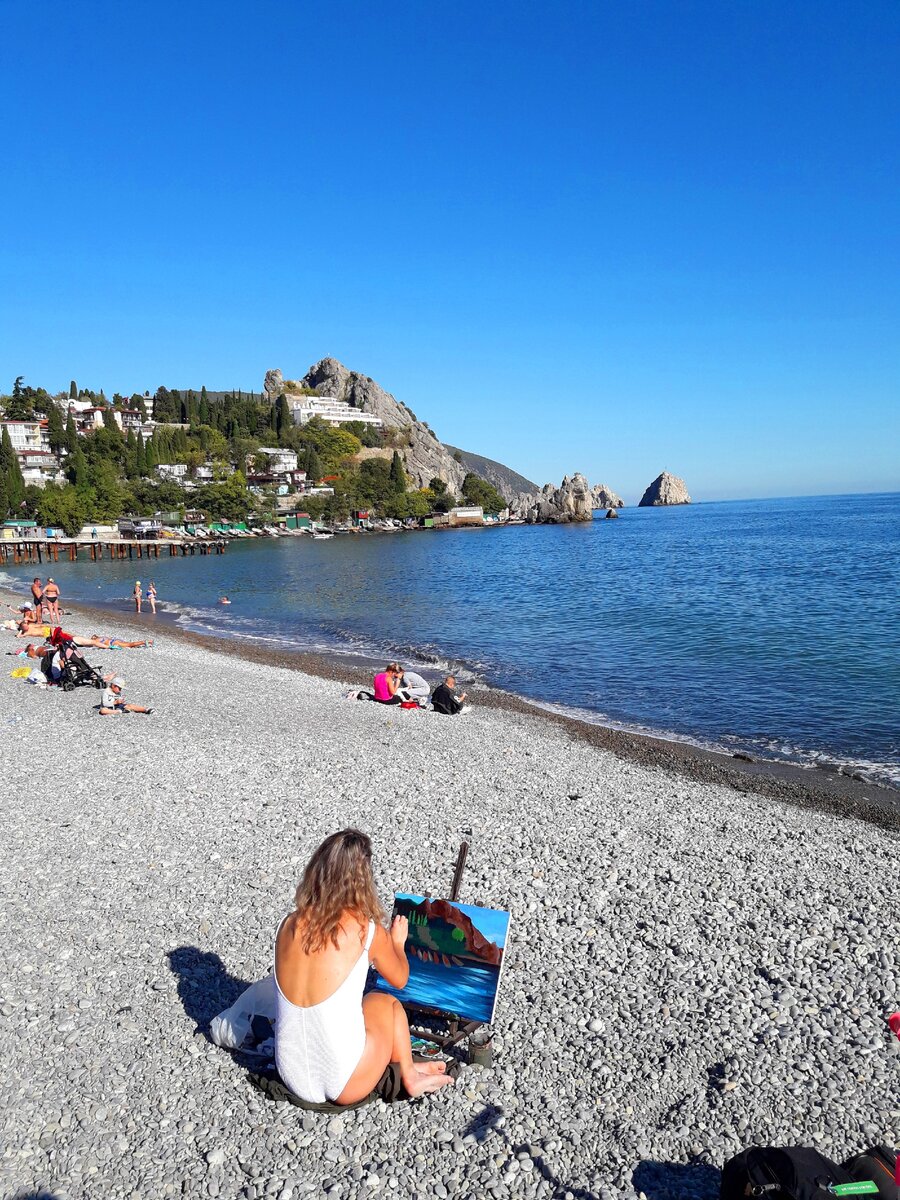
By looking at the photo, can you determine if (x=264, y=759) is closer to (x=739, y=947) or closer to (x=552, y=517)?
(x=739, y=947)

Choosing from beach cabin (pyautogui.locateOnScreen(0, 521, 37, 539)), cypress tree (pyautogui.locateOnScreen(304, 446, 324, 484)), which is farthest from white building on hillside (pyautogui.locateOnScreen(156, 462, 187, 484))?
beach cabin (pyautogui.locateOnScreen(0, 521, 37, 539))

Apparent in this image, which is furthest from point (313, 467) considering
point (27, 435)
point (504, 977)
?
point (504, 977)

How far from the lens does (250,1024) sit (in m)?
5.03

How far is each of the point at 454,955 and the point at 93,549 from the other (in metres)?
90.7

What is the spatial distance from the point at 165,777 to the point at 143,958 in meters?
5.08

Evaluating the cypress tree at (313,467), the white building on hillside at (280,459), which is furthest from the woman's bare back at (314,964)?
the white building on hillside at (280,459)

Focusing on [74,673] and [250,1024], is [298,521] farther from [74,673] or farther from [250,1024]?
[250,1024]

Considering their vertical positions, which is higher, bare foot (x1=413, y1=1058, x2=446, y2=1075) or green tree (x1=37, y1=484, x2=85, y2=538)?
green tree (x1=37, y1=484, x2=85, y2=538)

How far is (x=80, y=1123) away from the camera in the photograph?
448cm

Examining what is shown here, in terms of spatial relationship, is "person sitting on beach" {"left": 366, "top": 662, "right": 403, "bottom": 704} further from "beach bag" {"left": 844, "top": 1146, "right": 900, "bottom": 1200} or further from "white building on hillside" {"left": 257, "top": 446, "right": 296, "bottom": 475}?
"white building on hillside" {"left": 257, "top": 446, "right": 296, "bottom": 475}

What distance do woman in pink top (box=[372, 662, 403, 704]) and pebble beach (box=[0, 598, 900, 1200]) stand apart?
16.4 ft

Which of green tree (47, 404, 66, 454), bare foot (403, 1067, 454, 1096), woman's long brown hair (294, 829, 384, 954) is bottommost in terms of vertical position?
bare foot (403, 1067, 454, 1096)

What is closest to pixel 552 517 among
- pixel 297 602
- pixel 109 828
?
pixel 297 602

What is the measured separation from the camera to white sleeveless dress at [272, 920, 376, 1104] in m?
4.27
